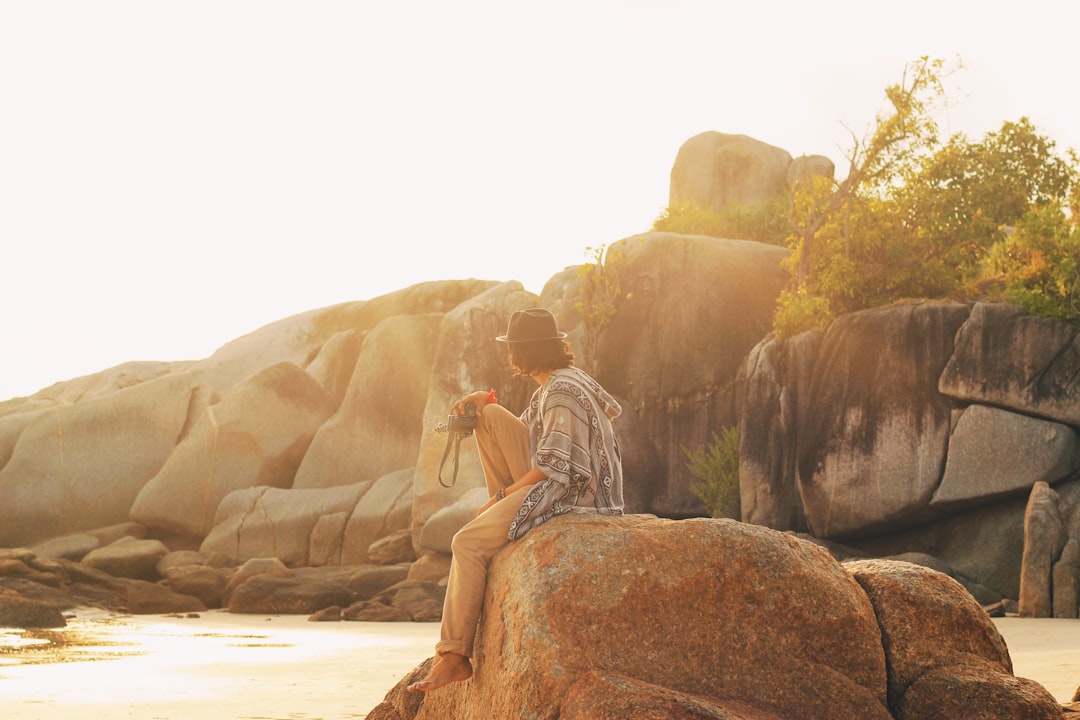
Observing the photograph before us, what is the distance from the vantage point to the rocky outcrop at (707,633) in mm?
5352

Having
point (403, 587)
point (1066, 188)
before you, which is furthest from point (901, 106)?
point (403, 587)

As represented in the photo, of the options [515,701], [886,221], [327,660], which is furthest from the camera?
[886,221]

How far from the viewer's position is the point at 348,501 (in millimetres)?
28406

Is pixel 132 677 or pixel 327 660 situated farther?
pixel 327 660

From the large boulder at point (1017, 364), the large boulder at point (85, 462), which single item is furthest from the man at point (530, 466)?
the large boulder at point (85, 462)

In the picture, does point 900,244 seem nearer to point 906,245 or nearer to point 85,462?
point 906,245

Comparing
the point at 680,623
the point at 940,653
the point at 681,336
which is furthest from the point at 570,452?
the point at 681,336

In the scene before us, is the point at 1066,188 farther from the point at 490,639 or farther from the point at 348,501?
the point at 490,639

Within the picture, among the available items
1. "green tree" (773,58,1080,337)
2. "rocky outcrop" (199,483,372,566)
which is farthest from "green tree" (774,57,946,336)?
"rocky outcrop" (199,483,372,566)

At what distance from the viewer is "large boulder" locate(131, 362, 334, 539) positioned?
3059 cm

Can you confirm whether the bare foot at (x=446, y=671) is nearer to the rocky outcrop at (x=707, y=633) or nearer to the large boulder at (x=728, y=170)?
the rocky outcrop at (x=707, y=633)

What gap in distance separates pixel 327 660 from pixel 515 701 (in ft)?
22.9

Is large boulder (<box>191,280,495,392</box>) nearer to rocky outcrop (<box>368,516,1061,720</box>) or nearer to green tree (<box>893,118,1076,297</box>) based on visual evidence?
green tree (<box>893,118,1076,297</box>)

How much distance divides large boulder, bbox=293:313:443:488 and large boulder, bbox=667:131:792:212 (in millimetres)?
9769
